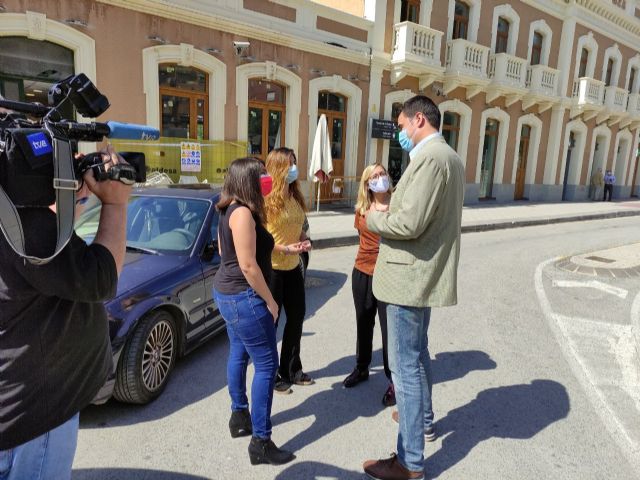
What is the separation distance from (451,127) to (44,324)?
18595 millimetres

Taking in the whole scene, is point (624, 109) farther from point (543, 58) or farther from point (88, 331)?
point (88, 331)

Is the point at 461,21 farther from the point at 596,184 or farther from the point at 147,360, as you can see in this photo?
the point at 147,360

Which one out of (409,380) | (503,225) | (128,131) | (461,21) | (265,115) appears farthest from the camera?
(461,21)

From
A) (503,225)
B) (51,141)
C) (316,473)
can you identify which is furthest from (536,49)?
(51,141)

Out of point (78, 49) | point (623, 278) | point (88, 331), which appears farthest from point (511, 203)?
point (88, 331)

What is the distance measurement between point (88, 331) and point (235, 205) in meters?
1.31

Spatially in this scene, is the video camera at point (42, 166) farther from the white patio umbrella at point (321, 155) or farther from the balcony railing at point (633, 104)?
the balcony railing at point (633, 104)

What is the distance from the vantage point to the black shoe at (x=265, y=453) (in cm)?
273

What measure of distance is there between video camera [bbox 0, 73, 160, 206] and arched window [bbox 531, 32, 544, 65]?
23.0 meters

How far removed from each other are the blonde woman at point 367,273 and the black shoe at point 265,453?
40.9 inches

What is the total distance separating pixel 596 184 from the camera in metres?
25.5

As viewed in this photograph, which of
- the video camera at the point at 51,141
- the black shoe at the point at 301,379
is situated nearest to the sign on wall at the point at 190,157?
the black shoe at the point at 301,379

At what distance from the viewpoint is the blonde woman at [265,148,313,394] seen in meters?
3.51

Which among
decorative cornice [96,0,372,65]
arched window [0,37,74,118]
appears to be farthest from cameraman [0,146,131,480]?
decorative cornice [96,0,372,65]
